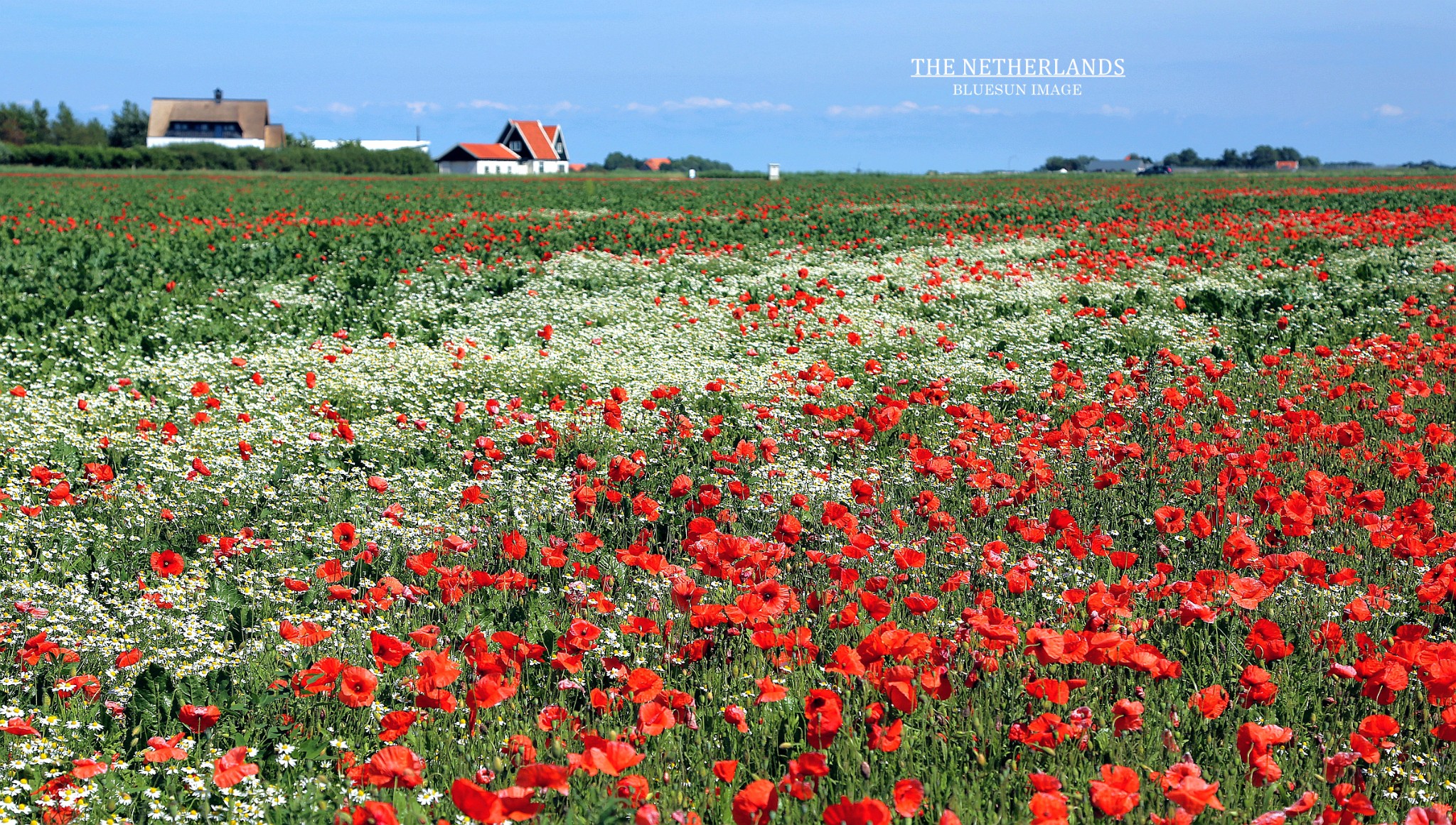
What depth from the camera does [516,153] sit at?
349ft

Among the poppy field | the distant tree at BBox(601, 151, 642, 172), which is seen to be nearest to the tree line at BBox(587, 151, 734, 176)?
the distant tree at BBox(601, 151, 642, 172)

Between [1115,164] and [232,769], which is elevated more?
[1115,164]

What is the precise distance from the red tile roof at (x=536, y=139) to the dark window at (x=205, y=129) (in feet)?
96.1

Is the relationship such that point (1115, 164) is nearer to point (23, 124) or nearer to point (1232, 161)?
point (1232, 161)

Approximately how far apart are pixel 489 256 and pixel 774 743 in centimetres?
1363

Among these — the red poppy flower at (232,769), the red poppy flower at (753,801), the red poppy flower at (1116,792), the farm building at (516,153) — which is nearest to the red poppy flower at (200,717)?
the red poppy flower at (232,769)

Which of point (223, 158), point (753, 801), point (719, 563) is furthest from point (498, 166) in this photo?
point (753, 801)

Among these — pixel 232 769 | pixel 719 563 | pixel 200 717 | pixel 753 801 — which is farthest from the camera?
pixel 719 563

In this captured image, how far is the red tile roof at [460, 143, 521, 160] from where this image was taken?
99.4 m

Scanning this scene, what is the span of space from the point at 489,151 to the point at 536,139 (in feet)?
27.1

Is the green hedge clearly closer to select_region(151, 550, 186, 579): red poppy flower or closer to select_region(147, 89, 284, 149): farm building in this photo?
select_region(147, 89, 284, 149): farm building

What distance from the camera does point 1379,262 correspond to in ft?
52.4

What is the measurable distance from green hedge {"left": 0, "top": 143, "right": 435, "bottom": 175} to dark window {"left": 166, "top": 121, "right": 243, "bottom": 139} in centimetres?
4235

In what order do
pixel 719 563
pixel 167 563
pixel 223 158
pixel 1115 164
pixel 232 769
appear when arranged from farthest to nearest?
pixel 1115 164, pixel 223 158, pixel 167 563, pixel 719 563, pixel 232 769
